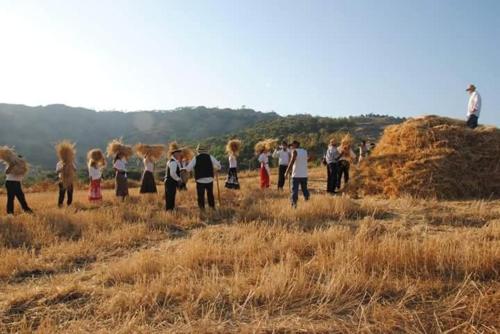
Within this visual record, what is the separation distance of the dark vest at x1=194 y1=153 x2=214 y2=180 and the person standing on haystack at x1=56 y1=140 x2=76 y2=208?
16.1ft

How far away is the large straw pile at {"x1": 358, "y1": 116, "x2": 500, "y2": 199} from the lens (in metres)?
11.3

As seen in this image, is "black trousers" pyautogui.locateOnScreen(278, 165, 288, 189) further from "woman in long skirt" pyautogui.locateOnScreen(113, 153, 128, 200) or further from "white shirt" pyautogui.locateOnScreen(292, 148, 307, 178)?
"woman in long skirt" pyautogui.locateOnScreen(113, 153, 128, 200)

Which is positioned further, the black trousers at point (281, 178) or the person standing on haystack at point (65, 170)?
the black trousers at point (281, 178)

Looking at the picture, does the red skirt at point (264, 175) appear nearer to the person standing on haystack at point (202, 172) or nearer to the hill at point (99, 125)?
the person standing on haystack at point (202, 172)

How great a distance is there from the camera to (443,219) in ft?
27.0

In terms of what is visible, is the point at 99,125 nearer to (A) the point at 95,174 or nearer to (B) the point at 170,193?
(A) the point at 95,174

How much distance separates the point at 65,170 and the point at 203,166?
5265mm

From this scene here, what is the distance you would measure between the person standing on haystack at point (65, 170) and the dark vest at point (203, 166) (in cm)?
492

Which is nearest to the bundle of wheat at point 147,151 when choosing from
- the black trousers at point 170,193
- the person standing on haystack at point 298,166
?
the black trousers at point 170,193

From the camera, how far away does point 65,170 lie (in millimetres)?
13867

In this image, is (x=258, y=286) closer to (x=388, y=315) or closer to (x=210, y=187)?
(x=388, y=315)

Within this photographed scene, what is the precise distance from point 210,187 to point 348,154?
602cm

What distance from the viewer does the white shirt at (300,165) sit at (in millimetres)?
10828

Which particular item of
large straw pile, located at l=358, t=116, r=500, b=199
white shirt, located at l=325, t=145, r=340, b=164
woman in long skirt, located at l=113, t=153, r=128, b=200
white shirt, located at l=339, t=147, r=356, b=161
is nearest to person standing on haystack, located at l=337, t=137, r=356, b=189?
white shirt, located at l=339, t=147, r=356, b=161
